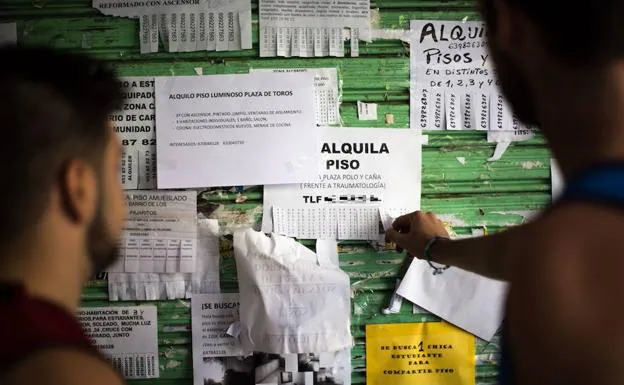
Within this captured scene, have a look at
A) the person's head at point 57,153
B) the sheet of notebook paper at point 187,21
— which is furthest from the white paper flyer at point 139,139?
the person's head at point 57,153

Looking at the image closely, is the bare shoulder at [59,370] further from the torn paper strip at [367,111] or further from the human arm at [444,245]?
the torn paper strip at [367,111]

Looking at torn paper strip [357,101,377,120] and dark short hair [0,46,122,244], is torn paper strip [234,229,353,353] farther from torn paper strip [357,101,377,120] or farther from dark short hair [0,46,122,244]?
dark short hair [0,46,122,244]

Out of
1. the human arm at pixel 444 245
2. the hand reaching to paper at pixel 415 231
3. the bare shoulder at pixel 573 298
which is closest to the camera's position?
the bare shoulder at pixel 573 298

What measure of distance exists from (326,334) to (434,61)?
2.02 ft

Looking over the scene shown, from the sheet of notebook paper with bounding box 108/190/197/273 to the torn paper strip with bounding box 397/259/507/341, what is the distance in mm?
484

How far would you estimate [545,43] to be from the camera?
539 millimetres

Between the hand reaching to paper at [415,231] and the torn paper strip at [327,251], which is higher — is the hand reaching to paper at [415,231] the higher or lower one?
the higher one

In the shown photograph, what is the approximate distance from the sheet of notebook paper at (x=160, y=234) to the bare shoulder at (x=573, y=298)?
0.79 metres

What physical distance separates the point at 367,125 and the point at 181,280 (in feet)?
1.68

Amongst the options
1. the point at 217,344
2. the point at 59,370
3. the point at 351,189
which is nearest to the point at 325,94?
the point at 351,189

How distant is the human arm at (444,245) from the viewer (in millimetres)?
864

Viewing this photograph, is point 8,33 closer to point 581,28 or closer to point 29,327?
point 29,327

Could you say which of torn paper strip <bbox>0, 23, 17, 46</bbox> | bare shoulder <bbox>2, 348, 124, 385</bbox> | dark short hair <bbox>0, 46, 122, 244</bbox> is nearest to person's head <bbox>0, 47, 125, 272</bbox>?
dark short hair <bbox>0, 46, 122, 244</bbox>

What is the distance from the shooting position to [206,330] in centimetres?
117
